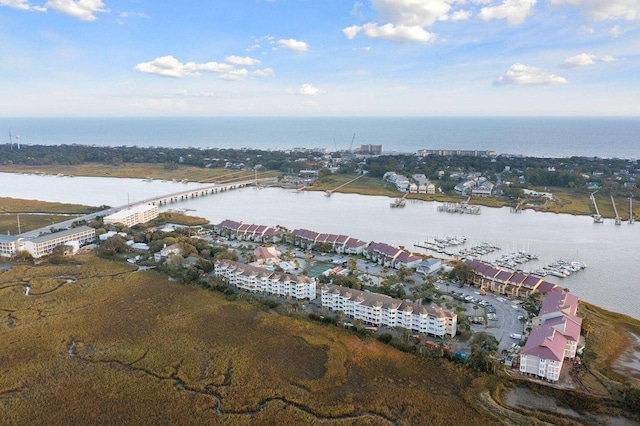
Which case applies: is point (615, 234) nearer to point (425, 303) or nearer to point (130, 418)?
point (425, 303)

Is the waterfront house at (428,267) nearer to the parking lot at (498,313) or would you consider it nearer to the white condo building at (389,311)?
the parking lot at (498,313)

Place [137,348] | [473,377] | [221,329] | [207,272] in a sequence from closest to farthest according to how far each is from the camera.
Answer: [473,377], [137,348], [221,329], [207,272]

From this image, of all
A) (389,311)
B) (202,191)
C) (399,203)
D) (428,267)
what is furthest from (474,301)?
(202,191)

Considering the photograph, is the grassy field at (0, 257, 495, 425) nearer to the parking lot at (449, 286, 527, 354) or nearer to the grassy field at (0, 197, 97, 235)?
the parking lot at (449, 286, 527, 354)

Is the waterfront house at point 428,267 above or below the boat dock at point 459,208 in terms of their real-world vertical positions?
below

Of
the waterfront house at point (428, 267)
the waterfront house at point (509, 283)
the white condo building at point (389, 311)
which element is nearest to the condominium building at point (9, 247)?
the white condo building at point (389, 311)

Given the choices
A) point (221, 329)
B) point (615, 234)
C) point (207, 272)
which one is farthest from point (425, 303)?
point (615, 234)
